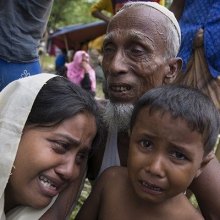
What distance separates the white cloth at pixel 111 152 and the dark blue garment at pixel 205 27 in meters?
1.00

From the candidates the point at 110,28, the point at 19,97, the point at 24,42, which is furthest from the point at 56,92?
the point at 24,42

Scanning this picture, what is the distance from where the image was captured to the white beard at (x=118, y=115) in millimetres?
2451

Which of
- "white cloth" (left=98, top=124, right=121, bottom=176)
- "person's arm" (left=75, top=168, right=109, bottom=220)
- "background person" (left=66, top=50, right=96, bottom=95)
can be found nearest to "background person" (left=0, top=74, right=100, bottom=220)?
"person's arm" (left=75, top=168, right=109, bottom=220)

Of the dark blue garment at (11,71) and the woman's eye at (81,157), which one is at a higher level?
the woman's eye at (81,157)

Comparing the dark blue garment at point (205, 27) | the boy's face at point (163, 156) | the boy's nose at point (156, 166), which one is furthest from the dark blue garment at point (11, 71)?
the boy's nose at point (156, 166)

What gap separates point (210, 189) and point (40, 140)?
1031 millimetres

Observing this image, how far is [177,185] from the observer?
2.00 metres

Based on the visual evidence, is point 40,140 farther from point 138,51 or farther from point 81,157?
point 138,51

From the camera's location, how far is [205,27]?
3225 mm

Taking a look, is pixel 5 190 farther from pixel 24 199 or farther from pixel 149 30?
pixel 149 30

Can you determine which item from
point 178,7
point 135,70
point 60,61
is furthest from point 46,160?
point 60,61

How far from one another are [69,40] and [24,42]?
12458 mm

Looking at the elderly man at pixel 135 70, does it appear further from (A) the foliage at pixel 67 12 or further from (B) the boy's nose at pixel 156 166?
(A) the foliage at pixel 67 12

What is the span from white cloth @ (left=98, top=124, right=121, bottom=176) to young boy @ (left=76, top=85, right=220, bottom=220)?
472 mm
